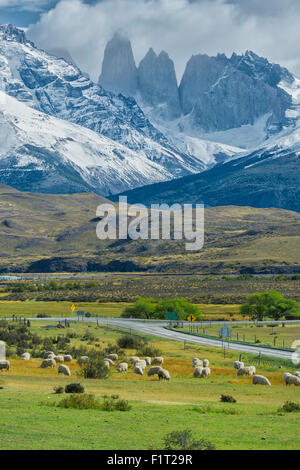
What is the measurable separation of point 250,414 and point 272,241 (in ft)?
585

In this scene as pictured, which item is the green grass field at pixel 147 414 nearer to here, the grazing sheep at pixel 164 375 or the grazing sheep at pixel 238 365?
the grazing sheep at pixel 164 375

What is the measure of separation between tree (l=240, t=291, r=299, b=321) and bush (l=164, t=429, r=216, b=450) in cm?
→ 7101

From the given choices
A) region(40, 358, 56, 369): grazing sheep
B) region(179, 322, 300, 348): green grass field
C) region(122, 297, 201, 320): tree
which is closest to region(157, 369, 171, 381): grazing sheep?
region(40, 358, 56, 369): grazing sheep

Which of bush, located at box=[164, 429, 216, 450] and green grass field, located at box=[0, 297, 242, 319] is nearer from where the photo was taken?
bush, located at box=[164, 429, 216, 450]

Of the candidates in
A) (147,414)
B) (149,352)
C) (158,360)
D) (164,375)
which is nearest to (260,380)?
(164,375)

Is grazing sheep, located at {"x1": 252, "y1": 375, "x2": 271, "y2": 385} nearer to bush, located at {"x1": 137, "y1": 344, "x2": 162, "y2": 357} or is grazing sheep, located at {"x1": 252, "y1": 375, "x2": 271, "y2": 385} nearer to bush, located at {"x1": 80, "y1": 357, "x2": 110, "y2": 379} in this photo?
bush, located at {"x1": 80, "y1": 357, "x2": 110, "y2": 379}

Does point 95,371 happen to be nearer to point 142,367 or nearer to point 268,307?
point 142,367

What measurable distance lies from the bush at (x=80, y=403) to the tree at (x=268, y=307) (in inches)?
2582

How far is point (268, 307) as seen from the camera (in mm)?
87875

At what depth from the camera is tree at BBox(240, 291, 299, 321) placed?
8681cm

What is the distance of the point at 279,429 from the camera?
19.0m

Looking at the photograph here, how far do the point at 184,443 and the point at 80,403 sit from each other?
694cm

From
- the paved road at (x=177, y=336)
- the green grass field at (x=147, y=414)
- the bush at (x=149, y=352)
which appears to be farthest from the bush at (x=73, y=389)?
the paved road at (x=177, y=336)
